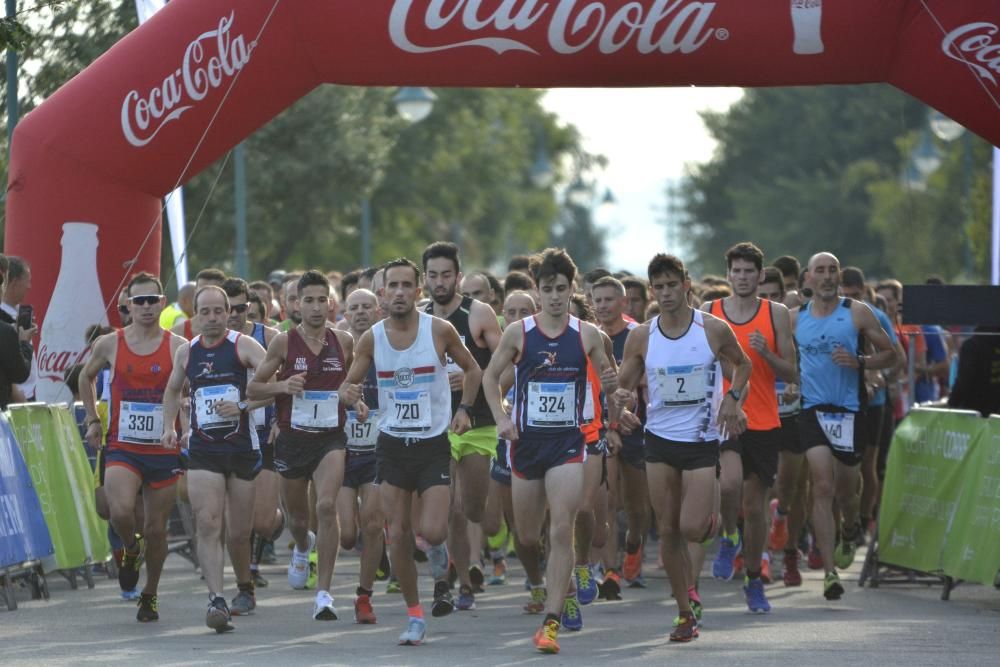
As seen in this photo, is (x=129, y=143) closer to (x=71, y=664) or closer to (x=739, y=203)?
(x=71, y=664)

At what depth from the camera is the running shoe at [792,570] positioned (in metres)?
14.2

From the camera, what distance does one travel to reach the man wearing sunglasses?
39.5ft

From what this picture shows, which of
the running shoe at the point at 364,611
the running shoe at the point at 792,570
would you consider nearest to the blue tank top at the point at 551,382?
the running shoe at the point at 364,611

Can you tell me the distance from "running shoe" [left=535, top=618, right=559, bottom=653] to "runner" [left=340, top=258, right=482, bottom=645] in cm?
84

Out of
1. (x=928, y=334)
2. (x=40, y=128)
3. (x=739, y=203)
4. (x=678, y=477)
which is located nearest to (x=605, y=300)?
(x=678, y=477)

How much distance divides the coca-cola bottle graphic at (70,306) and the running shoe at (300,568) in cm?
214

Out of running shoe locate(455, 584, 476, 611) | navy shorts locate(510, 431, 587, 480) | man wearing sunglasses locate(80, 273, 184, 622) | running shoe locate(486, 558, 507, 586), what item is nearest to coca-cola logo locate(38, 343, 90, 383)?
man wearing sunglasses locate(80, 273, 184, 622)

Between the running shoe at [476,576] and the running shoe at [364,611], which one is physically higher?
the running shoe at [476,576]

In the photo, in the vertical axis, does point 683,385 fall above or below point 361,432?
above

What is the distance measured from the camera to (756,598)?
1241 cm

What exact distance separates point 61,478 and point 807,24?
604cm

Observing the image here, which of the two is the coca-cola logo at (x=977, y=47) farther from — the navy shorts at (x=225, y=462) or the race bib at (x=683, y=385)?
the navy shorts at (x=225, y=462)

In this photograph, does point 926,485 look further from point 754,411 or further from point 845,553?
point 754,411

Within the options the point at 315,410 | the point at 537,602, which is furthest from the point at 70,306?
the point at 537,602
